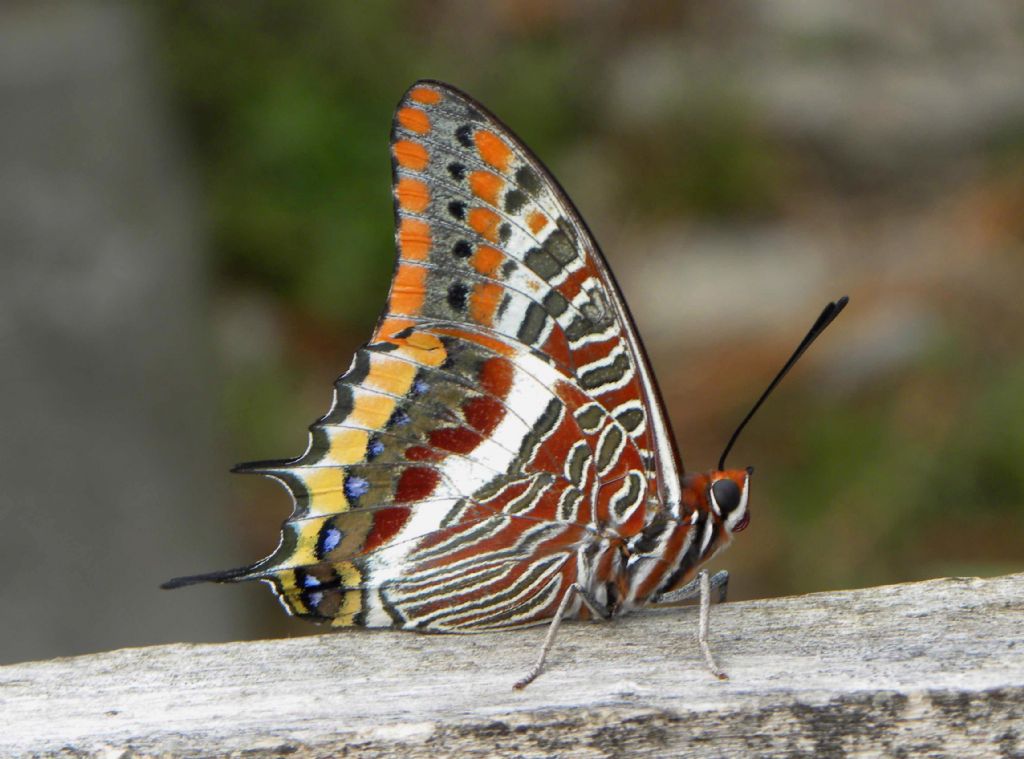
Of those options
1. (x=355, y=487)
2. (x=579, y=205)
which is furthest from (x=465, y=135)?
(x=579, y=205)

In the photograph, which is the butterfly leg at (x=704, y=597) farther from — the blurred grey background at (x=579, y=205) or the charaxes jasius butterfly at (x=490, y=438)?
the blurred grey background at (x=579, y=205)

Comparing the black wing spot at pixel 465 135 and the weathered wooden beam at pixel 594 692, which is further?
the black wing spot at pixel 465 135

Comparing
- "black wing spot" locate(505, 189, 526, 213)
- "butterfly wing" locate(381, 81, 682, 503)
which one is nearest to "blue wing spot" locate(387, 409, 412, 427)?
"butterfly wing" locate(381, 81, 682, 503)

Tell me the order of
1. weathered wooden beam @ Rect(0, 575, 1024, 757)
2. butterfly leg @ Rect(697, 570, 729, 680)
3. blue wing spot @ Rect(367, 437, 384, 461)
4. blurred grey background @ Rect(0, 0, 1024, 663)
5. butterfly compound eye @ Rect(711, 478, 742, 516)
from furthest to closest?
blurred grey background @ Rect(0, 0, 1024, 663) < blue wing spot @ Rect(367, 437, 384, 461) < butterfly compound eye @ Rect(711, 478, 742, 516) < butterfly leg @ Rect(697, 570, 729, 680) < weathered wooden beam @ Rect(0, 575, 1024, 757)

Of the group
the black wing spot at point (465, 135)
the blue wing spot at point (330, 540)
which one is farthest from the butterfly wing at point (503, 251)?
the blue wing spot at point (330, 540)

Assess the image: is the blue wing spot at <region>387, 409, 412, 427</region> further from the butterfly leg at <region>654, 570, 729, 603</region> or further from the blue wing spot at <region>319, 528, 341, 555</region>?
the butterfly leg at <region>654, 570, 729, 603</region>

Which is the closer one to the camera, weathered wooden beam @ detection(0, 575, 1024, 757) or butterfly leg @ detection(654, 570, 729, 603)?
weathered wooden beam @ detection(0, 575, 1024, 757)

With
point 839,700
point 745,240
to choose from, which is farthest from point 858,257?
point 839,700
